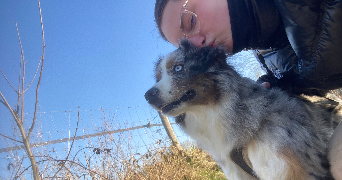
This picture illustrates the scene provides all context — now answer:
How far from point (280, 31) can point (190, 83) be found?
99 centimetres

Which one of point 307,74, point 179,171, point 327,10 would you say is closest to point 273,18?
point 327,10

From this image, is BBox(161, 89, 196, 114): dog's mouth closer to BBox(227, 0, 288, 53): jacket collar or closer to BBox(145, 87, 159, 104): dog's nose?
BBox(145, 87, 159, 104): dog's nose

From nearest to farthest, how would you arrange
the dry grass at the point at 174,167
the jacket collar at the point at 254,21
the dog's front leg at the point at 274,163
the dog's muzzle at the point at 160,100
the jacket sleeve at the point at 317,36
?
the jacket sleeve at the point at 317,36 → the dog's front leg at the point at 274,163 → the jacket collar at the point at 254,21 → the dog's muzzle at the point at 160,100 → the dry grass at the point at 174,167

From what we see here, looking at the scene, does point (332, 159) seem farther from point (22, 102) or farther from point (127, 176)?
point (127, 176)

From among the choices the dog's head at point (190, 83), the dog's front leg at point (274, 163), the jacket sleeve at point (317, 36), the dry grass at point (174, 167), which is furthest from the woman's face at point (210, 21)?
the dry grass at point (174, 167)

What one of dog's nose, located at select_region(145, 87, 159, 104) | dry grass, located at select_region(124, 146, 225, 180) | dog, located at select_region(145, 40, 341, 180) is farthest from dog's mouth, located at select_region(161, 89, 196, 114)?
dry grass, located at select_region(124, 146, 225, 180)

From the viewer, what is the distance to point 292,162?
4.92 feet

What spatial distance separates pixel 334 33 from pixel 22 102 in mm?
2921

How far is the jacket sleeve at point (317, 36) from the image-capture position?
1.36m

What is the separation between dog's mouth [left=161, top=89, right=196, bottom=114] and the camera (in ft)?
5.74

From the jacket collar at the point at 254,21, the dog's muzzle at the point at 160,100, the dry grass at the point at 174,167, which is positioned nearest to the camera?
the jacket collar at the point at 254,21

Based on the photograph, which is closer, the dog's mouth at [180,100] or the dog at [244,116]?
the dog at [244,116]

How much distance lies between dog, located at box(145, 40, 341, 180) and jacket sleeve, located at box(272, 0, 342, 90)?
336mm

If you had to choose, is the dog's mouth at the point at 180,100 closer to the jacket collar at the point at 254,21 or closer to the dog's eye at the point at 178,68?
the dog's eye at the point at 178,68
